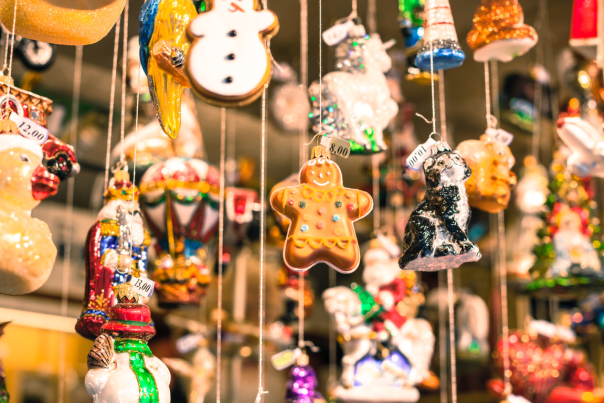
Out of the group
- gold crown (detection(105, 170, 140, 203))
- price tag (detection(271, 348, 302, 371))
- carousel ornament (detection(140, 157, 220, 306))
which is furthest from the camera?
carousel ornament (detection(140, 157, 220, 306))

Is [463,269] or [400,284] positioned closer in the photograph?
[400,284]

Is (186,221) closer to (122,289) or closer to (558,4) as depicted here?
(122,289)

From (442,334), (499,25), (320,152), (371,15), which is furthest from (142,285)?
(442,334)

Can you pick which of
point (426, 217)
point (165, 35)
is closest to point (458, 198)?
point (426, 217)

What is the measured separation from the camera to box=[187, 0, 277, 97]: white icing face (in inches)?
63.0

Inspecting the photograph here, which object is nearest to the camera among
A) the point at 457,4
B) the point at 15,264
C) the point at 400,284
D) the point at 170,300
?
the point at 15,264

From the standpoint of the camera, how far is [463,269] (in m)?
4.38

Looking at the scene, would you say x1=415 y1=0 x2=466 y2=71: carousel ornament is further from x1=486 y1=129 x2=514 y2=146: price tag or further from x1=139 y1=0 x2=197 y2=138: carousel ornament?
x1=139 y1=0 x2=197 y2=138: carousel ornament

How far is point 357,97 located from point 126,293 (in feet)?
2.92

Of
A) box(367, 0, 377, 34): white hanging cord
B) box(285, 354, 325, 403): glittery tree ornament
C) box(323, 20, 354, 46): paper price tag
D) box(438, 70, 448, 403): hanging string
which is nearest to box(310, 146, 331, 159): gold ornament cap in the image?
box(323, 20, 354, 46): paper price tag

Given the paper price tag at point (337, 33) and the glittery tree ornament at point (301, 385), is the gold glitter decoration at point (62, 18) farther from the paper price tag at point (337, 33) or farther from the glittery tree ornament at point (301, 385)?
the glittery tree ornament at point (301, 385)

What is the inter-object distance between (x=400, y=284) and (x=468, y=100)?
81.1 inches

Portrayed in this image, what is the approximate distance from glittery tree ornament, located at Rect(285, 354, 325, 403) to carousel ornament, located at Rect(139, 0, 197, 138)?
0.85 m

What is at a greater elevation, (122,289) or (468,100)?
(468,100)
